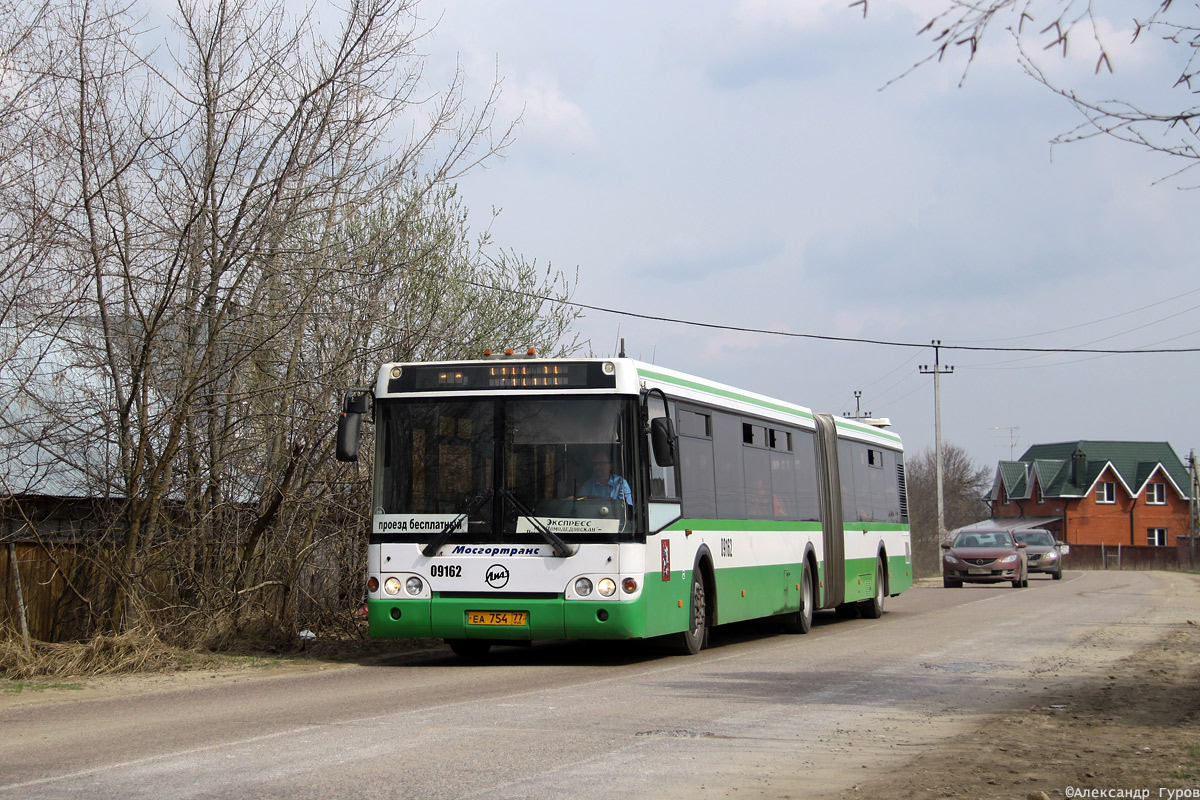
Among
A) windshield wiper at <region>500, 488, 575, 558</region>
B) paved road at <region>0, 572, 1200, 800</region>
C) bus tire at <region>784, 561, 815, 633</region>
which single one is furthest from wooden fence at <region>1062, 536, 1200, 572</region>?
windshield wiper at <region>500, 488, 575, 558</region>

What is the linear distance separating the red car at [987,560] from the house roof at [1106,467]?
64.9 metres

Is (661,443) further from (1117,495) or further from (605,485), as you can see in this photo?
(1117,495)

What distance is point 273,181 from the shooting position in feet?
47.1

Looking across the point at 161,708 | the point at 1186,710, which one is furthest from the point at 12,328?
the point at 1186,710

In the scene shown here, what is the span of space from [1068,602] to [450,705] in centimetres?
1982

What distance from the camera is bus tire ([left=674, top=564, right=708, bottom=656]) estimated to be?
15023 millimetres

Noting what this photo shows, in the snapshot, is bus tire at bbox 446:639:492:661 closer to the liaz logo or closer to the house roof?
the liaz logo

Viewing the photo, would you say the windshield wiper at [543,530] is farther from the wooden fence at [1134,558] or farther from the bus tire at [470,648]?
the wooden fence at [1134,558]

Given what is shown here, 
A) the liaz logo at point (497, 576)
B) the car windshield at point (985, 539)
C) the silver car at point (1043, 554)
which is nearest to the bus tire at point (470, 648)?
the liaz logo at point (497, 576)

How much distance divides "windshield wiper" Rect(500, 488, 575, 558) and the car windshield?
2608 cm

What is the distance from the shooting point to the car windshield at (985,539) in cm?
3703

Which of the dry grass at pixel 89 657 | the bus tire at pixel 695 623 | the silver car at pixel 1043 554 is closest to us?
the dry grass at pixel 89 657

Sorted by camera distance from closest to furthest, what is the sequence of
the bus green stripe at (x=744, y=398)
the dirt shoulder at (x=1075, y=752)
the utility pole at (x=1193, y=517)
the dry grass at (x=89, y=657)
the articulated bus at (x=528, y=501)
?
the dirt shoulder at (x=1075, y=752), the dry grass at (x=89, y=657), the articulated bus at (x=528, y=501), the bus green stripe at (x=744, y=398), the utility pole at (x=1193, y=517)

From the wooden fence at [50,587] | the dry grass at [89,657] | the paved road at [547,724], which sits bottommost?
the paved road at [547,724]
